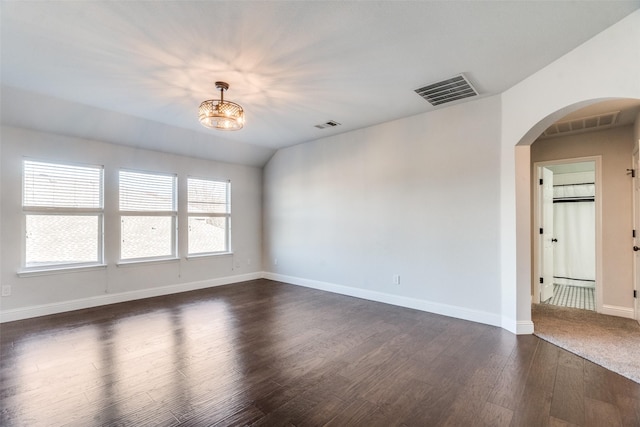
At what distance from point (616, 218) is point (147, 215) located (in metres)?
7.10

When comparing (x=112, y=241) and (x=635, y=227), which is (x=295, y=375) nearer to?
(x=112, y=241)

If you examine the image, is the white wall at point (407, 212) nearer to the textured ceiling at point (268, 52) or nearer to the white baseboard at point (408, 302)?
the white baseboard at point (408, 302)

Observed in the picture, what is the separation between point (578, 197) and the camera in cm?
576

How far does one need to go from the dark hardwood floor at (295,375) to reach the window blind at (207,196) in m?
2.42

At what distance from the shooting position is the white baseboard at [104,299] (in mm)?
3842

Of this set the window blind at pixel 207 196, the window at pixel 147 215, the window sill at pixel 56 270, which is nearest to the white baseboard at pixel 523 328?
the window blind at pixel 207 196

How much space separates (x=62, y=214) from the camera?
4.24 meters

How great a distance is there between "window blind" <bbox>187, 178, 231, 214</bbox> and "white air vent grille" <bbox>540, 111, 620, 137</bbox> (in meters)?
5.76

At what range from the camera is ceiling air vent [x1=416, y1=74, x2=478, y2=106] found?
3183 mm

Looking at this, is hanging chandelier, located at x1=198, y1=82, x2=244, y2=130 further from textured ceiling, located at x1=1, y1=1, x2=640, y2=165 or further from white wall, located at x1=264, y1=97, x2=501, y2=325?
white wall, located at x1=264, y1=97, x2=501, y2=325

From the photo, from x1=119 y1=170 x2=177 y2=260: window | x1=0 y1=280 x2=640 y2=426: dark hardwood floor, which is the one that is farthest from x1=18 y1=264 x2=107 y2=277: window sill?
x1=0 y1=280 x2=640 y2=426: dark hardwood floor

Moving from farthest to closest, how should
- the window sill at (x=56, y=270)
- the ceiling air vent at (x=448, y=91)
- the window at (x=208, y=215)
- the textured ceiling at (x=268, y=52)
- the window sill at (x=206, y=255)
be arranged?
1. the window at (x=208, y=215)
2. the window sill at (x=206, y=255)
3. the window sill at (x=56, y=270)
4. the ceiling air vent at (x=448, y=91)
5. the textured ceiling at (x=268, y=52)

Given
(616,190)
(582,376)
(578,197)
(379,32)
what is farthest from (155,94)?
(578,197)

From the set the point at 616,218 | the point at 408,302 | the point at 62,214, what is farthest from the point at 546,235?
the point at 62,214
